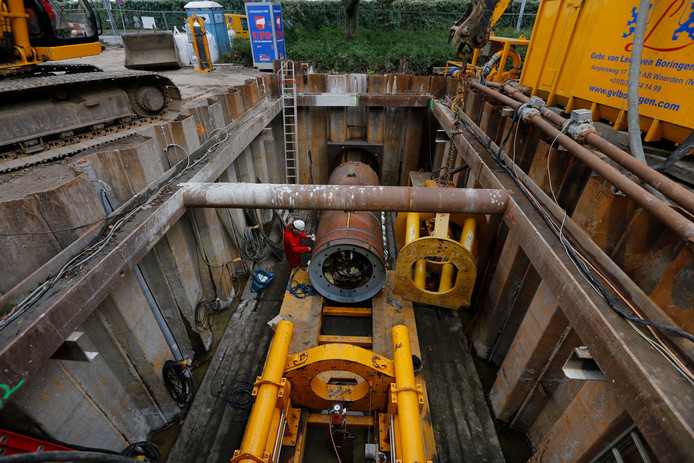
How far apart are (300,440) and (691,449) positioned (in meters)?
4.01

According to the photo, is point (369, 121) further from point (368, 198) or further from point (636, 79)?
point (636, 79)

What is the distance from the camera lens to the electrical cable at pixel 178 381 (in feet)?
16.4

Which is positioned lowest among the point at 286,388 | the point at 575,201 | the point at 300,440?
the point at 300,440

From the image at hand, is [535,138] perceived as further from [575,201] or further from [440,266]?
[440,266]

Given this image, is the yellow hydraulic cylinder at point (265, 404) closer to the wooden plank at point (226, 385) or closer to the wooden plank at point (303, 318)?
the wooden plank at point (303, 318)

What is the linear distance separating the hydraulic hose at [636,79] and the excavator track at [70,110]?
7.14m

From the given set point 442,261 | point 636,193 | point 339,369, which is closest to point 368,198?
point 442,261

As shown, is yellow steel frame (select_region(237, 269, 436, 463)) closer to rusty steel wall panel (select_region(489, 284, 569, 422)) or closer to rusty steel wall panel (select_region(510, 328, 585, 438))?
rusty steel wall panel (select_region(489, 284, 569, 422))

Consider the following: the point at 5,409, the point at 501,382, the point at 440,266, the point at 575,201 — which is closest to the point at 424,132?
the point at 440,266

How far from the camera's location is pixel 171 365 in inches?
198

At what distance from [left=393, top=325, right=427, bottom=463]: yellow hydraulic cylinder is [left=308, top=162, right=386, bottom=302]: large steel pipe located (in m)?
1.88

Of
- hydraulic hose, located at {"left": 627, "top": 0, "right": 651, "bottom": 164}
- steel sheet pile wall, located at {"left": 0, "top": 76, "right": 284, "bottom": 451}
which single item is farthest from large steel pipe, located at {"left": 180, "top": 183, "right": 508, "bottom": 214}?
hydraulic hose, located at {"left": 627, "top": 0, "right": 651, "bottom": 164}

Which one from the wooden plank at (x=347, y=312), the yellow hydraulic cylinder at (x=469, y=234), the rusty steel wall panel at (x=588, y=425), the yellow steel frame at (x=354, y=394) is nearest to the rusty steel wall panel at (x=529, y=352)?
the rusty steel wall panel at (x=588, y=425)

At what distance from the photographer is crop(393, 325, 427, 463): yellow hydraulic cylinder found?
11.0ft
